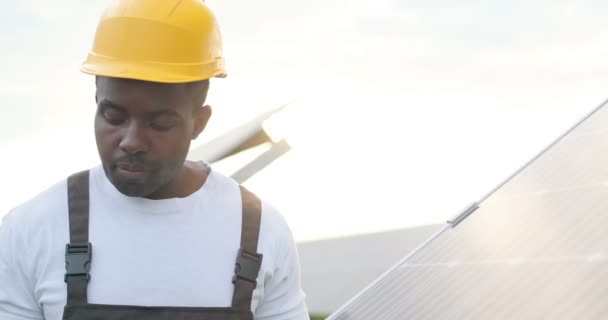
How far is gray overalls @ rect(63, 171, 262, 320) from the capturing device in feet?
8.13

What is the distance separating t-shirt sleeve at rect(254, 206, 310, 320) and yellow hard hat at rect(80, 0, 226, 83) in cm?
48

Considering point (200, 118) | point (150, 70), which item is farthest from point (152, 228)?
point (150, 70)

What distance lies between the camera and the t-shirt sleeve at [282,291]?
263 centimetres

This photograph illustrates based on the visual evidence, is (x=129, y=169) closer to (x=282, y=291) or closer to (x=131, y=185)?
(x=131, y=185)

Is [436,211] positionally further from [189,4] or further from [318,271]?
[189,4]

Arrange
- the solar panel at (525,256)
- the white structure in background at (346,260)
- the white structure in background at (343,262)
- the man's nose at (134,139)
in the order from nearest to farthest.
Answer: the man's nose at (134,139)
the solar panel at (525,256)
the white structure in background at (346,260)
the white structure in background at (343,262)

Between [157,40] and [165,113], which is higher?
[157,40]

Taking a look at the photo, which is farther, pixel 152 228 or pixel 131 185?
pixel 152 228

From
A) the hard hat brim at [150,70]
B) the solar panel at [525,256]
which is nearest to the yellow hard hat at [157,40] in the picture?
the hard hat brim at [150,70]

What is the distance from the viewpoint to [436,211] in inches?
635

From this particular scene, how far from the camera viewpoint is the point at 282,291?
104 inches

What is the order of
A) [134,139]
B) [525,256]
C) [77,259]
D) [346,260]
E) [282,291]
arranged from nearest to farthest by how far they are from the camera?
[134,139], [77,259], [282,291], [525,256], [346,260]

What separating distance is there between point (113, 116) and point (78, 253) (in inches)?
14.6

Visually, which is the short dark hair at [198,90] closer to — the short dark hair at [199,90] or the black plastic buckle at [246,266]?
the short dark hair at [199,90]
